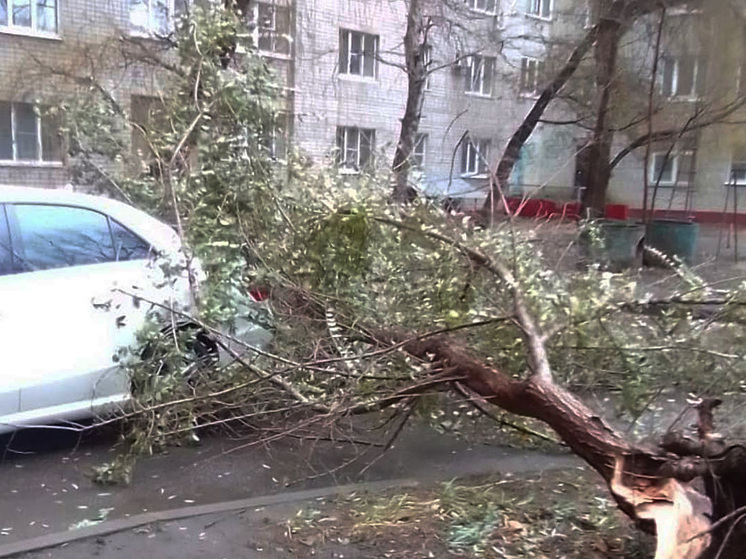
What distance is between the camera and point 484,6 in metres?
12.3

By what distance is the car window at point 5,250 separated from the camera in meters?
4.30

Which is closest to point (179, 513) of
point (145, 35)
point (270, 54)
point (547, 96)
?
point (270, 54)

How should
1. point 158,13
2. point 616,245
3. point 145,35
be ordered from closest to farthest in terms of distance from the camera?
point 145,35
point 616,245
point 158,13

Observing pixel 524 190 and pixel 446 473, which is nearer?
pixel 446 473

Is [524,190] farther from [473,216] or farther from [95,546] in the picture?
[95,546]

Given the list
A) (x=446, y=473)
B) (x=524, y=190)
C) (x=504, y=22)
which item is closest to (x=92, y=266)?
(x=446, y=473)

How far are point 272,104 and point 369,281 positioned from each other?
5.11 ft

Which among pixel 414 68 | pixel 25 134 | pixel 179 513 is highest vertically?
pixel 414 68

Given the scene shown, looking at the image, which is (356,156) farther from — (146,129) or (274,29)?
(274,29)

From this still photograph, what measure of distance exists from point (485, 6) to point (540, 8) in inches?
34.9

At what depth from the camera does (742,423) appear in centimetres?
354

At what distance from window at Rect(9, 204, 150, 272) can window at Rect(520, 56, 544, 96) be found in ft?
26.6

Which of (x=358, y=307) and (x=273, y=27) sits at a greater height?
(x=273, y=27)

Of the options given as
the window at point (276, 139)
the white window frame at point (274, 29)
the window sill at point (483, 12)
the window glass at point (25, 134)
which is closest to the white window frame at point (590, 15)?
the window sill at point (483, 12)
